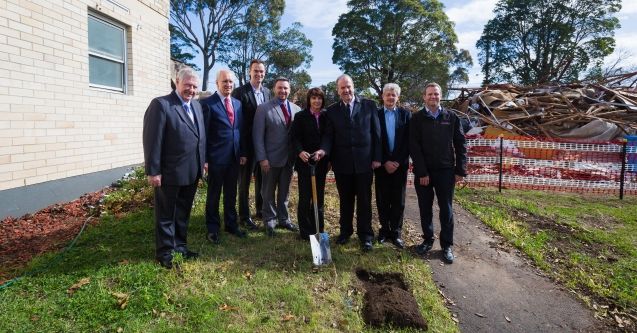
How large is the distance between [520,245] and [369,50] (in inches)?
1152

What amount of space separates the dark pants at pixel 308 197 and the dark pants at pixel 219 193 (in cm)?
81

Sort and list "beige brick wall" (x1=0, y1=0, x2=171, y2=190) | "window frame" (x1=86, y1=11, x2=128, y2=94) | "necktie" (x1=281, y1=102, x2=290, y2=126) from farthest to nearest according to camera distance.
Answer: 1. "window frame" (x1=86, y1=11, x2=128, y2=94)
2. "beige brick wall" (x1=0, y1=0, x2=171, y2=190)
3. "necktie" (x1=281, y1=102, x2=290, y2=126)

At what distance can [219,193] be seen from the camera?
4.72 metres

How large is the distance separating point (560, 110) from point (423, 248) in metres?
11.8

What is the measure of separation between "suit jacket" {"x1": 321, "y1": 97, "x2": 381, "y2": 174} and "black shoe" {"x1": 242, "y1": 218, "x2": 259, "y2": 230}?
4.88ft

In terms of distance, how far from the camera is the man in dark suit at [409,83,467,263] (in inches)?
175

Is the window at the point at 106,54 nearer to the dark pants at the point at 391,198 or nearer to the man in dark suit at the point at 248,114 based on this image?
the man in dark suit at the point at 248,114

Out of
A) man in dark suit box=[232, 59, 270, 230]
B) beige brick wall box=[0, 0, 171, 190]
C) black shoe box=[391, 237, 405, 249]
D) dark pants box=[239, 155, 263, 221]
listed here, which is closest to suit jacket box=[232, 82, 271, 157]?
man in dark suit box=[232, 59, 270, 230]

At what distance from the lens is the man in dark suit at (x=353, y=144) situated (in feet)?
14.8

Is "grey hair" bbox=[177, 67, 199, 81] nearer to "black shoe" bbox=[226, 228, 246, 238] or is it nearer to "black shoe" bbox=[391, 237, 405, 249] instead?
"black shoe" bbox=[226, 228, 246, 238]

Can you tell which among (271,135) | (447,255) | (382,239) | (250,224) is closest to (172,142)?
(271,135)

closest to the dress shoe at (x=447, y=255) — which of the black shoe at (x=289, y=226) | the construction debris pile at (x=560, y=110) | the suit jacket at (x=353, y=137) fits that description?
the suit jacket at (x=353, y=137)

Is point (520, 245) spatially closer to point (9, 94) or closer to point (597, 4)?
point (9, 94)

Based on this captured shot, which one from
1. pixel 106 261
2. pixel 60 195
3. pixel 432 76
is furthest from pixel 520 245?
pixel 432 76
